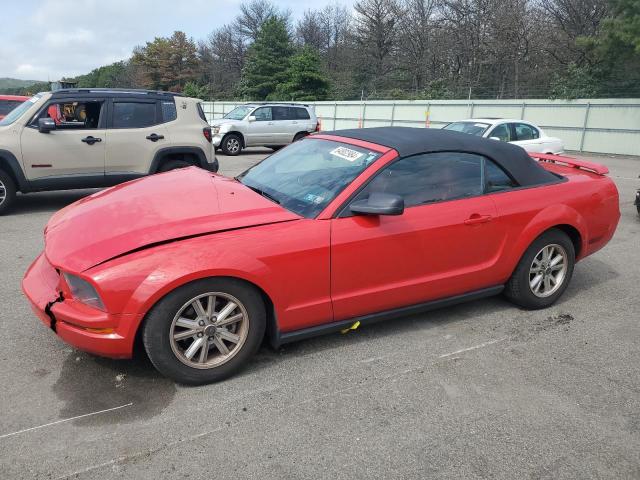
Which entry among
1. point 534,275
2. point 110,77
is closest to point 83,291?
point 534,275

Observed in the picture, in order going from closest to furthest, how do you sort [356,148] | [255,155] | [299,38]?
[356,148]
[255,155]
[299,38]

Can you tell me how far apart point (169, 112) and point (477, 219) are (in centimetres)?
634

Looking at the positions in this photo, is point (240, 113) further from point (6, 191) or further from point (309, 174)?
point (309, 174)

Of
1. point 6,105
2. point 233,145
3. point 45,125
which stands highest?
point 6,105

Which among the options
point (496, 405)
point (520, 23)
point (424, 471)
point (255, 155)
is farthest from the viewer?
point (520, 23)

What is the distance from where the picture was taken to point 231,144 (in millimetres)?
17078

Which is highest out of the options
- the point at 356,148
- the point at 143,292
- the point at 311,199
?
the point at 356,148

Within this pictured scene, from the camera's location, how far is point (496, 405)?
2926 mm

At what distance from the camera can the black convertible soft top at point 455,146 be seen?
373 cm

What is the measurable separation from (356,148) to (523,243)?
1.54m

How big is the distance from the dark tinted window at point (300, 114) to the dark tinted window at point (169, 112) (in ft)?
32.8

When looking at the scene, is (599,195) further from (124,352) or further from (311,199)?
(124,352)

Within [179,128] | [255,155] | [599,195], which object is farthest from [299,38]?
[599,195]

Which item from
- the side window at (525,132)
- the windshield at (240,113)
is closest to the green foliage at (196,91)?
the windshield at (240,113)
